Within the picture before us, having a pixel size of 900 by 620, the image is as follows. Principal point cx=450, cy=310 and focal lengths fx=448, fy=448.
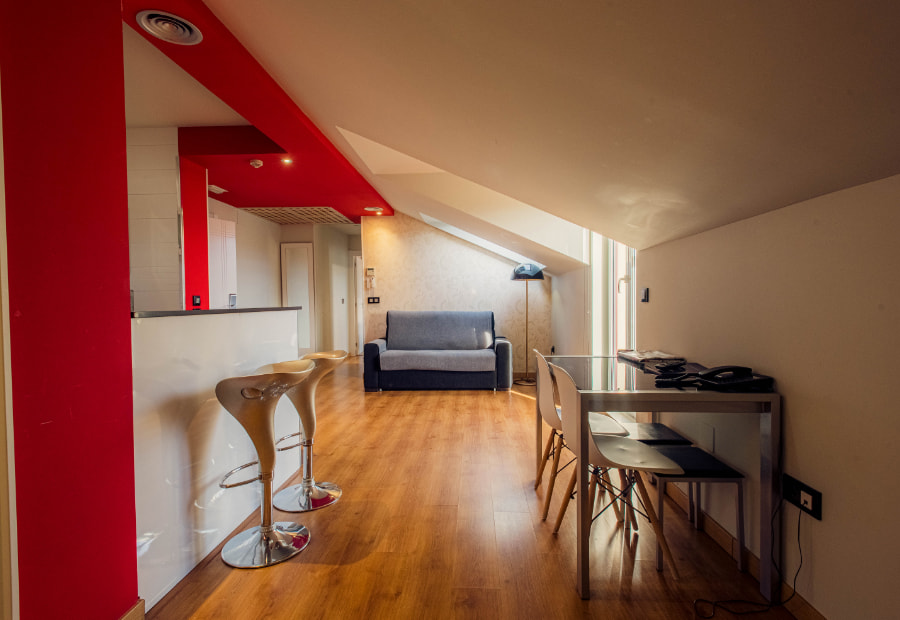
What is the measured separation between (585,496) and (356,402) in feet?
11.4

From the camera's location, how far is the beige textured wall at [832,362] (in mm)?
1217

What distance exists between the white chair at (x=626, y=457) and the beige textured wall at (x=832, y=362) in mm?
367

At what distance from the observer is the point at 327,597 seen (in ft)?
5.44

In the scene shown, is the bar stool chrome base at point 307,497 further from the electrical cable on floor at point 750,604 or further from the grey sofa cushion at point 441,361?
the grey sofa cushion at point 441,361

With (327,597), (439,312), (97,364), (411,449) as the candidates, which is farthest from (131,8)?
(439,312)

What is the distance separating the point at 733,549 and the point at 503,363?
11.3 feet

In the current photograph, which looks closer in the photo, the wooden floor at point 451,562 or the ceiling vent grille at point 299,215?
the wooden floor at point 451,562

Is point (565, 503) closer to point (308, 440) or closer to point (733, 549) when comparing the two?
point (733, 549)

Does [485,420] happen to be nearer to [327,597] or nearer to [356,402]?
[356,402]

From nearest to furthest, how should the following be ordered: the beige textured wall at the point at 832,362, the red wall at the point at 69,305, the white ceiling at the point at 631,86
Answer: the white ceiling at the point at 631,86
the red wall at the point at 69,305
the beige textured wall at the point at 832,362

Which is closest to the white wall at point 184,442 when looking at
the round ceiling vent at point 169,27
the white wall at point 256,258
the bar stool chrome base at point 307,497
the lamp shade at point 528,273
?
the bar stool chrome base at point 307,497

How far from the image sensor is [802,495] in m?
1.50

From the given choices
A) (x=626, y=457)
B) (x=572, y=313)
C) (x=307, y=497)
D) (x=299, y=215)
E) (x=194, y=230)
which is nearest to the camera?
(x=626, y=457)

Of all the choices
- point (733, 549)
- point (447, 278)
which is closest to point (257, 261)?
point (447, 278)
